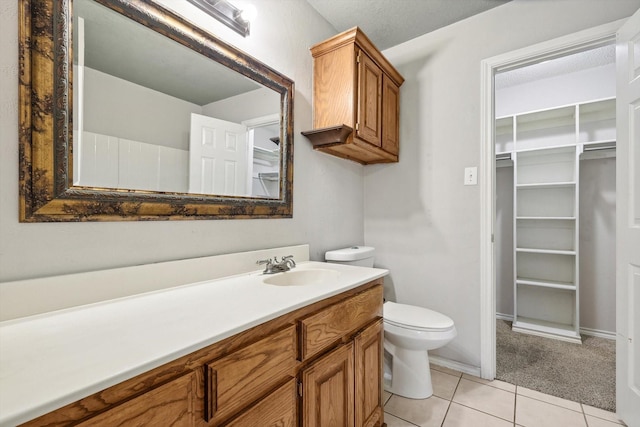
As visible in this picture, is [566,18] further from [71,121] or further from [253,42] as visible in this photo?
[71,121]

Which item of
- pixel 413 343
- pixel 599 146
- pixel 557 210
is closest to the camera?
pixel 413 343

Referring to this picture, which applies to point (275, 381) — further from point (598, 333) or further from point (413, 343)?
point (598, 333)

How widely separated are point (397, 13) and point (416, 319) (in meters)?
1.99

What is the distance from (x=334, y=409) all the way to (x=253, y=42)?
1.72 metres

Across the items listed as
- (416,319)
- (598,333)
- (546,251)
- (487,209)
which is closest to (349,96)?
(487,209)

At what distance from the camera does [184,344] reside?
2.06 feet

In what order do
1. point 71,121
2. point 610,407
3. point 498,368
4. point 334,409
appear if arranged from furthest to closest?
point 498,368 → point 610,407 → point 334,409 → point 71,121

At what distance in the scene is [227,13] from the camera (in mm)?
1321

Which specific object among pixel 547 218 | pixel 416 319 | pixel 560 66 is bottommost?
pixel 416 319

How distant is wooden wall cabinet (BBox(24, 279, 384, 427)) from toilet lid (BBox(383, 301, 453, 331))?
34 cm

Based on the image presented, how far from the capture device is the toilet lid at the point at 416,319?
1.64 meters

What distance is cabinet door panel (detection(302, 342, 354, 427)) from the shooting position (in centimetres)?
97

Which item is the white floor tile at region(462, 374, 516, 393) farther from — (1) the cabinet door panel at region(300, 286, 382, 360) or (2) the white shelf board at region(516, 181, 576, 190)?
(2) the white shelf board at region(516, 181, 576, 190)

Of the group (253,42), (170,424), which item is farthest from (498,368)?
(253,42)
